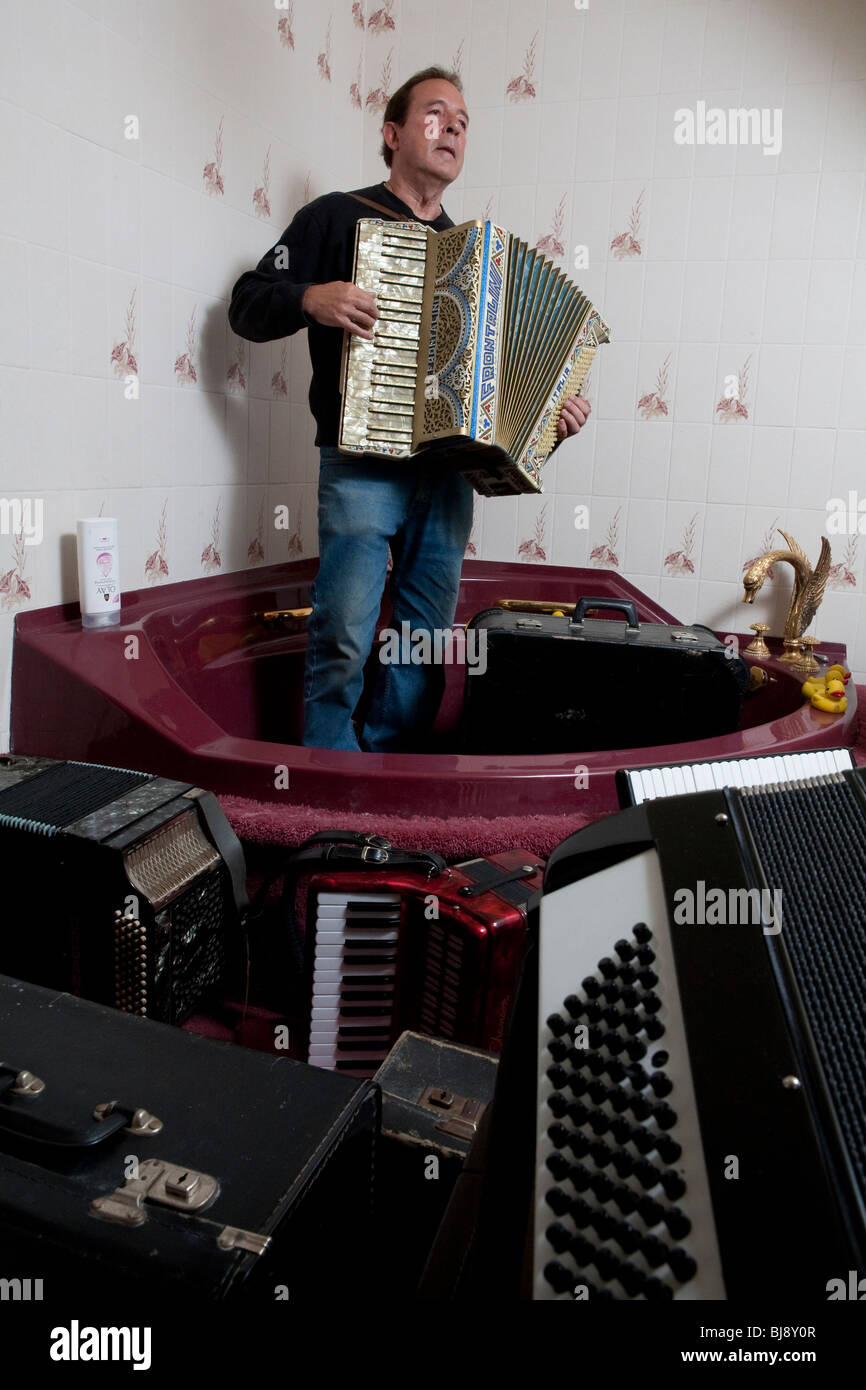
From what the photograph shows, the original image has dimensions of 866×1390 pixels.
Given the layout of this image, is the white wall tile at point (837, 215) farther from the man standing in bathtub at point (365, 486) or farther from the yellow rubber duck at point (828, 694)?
the yellow rubber duck at point (828, 694)

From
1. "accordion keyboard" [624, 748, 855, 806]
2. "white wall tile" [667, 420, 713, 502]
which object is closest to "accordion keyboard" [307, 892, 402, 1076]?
"accordion keyboard" [624, 748, 855, 806]

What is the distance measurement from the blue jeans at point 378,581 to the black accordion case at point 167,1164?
3.66ft

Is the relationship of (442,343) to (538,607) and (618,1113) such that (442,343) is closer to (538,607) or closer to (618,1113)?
(538,607)

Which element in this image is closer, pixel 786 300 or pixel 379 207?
pixel 379 207

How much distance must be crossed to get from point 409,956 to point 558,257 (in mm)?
2137

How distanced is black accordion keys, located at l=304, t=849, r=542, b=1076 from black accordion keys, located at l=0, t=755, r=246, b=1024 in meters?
0.15

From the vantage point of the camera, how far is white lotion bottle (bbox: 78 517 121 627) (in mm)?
1718

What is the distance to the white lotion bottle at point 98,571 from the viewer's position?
1.72 metres

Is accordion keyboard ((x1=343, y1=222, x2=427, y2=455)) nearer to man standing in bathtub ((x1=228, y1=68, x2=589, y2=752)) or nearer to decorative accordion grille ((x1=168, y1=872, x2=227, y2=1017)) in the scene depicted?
man standing in bathtub ((x1=228, y1=68, x2=589, y2=752))

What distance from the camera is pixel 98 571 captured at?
1.74 meters

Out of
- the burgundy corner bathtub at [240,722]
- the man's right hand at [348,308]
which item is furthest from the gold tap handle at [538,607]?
the man's right hand at [348,308]

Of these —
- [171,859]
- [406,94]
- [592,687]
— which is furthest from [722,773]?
[406,94]
